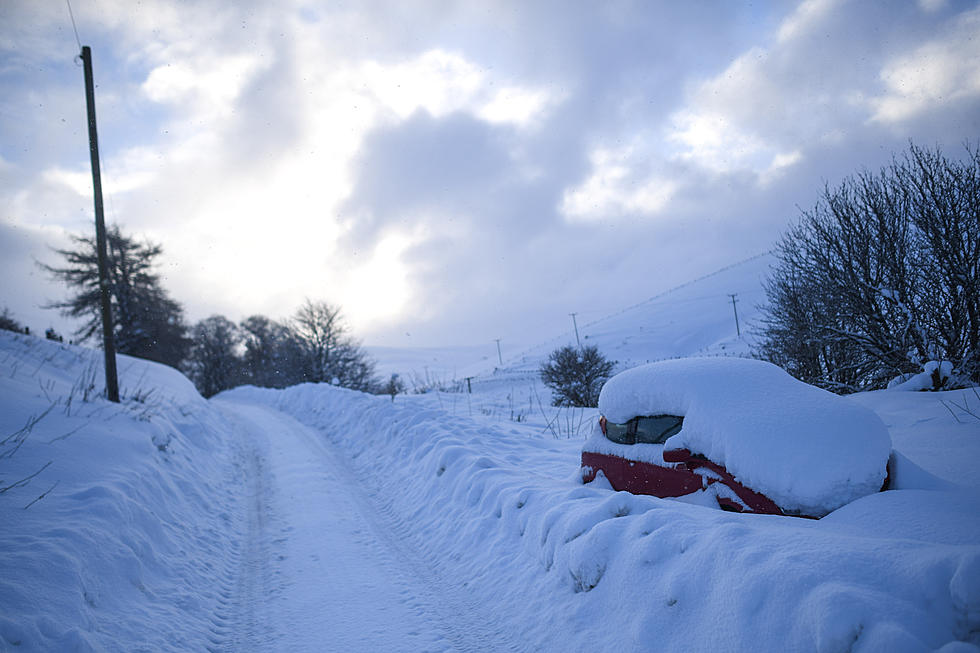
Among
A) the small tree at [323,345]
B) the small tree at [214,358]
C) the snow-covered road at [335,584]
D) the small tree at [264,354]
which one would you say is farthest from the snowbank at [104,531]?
the small tree at [214,358]

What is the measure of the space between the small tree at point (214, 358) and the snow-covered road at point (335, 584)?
42.4 m

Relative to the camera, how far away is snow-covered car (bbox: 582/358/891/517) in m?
4.09

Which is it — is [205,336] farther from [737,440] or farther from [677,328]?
[677,328]

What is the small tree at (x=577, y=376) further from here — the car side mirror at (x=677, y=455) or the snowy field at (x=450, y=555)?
the car side mirror at (x=677, y=455)

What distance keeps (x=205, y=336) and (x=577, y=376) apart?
4079cm

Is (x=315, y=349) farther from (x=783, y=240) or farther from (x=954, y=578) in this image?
(x=954, y=578)

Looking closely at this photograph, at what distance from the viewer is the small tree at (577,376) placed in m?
25.6

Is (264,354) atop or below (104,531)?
atop

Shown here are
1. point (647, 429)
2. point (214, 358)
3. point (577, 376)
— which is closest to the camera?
point (647, 429)

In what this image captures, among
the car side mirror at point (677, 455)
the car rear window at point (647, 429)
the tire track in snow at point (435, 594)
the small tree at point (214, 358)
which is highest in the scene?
the small tree at point (214, 358)

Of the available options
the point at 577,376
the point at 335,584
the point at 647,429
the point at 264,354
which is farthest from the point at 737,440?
the point at 264,354

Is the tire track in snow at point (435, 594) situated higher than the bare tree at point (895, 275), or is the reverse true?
the bare tree at point (895, 275)

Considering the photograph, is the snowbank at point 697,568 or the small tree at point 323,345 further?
the small tree at point 323,345

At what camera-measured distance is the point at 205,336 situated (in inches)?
1905
